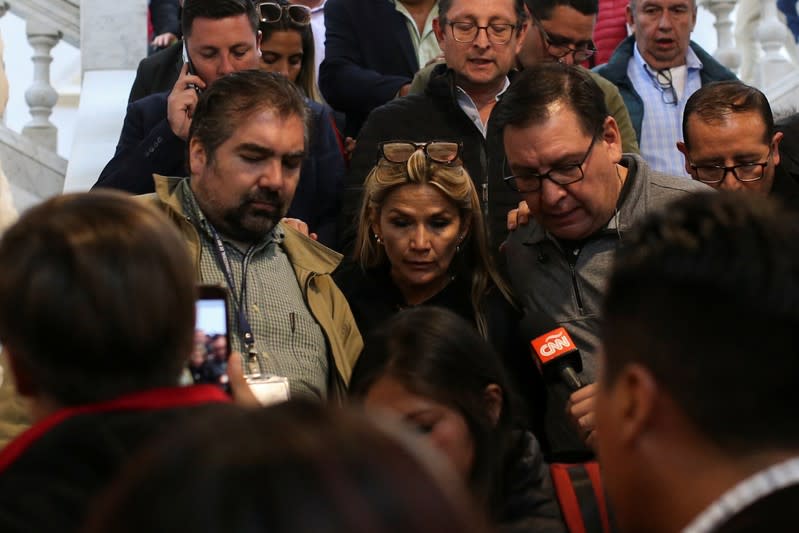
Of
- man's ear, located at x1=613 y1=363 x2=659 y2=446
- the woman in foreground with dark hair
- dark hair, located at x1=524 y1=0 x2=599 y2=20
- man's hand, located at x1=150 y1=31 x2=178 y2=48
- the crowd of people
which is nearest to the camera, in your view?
the crowd of people

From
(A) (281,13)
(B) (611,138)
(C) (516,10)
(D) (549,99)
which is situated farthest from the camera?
(A) (281,13)

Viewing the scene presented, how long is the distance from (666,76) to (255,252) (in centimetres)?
309

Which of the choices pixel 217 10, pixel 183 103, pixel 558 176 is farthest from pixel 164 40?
pixel 558 176

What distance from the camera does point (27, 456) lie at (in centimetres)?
195

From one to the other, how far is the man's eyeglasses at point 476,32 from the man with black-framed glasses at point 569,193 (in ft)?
3.08

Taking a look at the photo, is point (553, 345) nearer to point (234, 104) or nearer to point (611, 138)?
point (611, 138)

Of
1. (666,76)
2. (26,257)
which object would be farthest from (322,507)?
(666,76)

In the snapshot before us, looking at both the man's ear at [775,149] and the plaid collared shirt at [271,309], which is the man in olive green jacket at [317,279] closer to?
the plaid collared shirt at [271,309]

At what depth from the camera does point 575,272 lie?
4312 millimetres

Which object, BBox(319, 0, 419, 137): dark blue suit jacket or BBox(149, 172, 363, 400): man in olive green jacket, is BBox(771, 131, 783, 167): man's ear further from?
BBox(149, 172, 363, 400): man in olive green jacket

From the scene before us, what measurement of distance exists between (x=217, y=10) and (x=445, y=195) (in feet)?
4.13

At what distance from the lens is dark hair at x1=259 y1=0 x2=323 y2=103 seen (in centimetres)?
589

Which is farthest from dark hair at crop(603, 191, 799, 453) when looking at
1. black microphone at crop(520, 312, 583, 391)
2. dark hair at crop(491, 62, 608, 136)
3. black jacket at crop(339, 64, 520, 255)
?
black jacket at crop(339, 64, 520, 255)

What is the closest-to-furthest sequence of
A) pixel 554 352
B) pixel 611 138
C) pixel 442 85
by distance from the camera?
pixel 554 352 → pixel 611 138 → pixel 442 85
